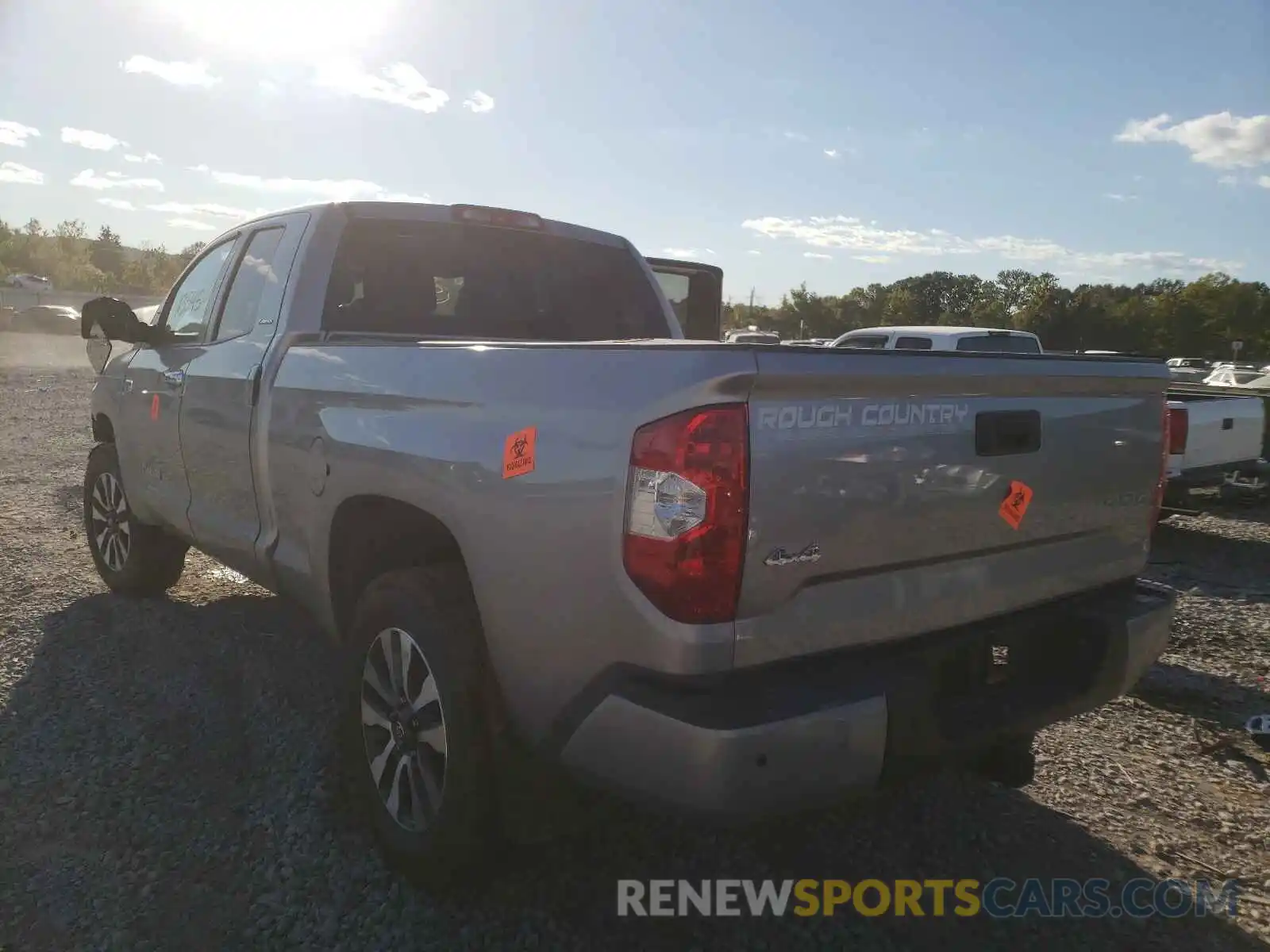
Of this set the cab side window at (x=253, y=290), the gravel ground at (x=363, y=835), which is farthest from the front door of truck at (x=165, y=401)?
the gravel ground at (x=363, y=835)

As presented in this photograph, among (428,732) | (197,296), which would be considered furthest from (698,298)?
(428,732)

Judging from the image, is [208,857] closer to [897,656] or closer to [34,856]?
[34,856]

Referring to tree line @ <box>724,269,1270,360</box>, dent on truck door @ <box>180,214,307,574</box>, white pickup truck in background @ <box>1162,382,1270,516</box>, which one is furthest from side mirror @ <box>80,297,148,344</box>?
tree line @ <box>724,269,1270,360</box>

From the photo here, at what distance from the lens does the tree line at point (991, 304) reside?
68.5m

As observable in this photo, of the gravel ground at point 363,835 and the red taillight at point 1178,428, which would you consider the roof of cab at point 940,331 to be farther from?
the gravel ground at point 363,835

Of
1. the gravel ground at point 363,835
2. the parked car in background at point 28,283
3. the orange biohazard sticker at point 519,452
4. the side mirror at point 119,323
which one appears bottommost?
the gravel ground at point 363,835

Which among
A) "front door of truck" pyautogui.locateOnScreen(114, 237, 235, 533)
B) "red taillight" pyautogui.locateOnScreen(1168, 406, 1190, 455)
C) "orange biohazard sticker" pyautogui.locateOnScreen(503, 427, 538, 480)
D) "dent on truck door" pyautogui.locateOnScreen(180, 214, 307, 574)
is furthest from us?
"red taillight" pyautogui.locateOnScreen(1168, 406, 1190, 455)

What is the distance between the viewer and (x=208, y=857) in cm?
282

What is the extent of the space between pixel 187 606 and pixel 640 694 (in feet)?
13.2

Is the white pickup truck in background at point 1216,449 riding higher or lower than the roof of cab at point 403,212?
lower

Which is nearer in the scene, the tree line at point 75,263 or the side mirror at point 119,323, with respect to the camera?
the side mirror at point 119,323

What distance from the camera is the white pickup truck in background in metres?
7.34

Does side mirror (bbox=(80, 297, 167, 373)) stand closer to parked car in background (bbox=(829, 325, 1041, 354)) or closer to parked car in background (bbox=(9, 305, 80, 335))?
parked car in background (bbox=(829, 325, 1041, 354))

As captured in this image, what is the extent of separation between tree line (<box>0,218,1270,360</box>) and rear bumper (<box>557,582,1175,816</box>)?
190 ft
